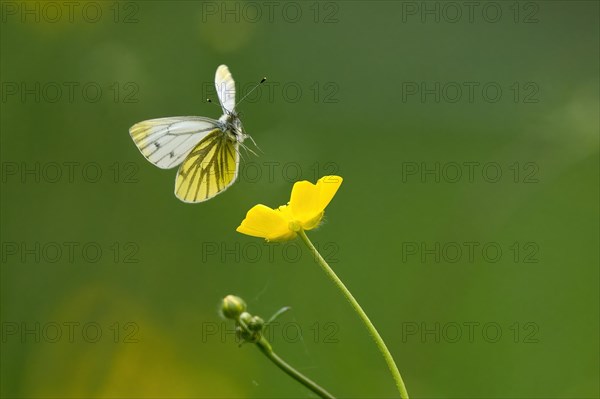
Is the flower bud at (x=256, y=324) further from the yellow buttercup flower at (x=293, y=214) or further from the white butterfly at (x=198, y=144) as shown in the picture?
the white butterfly at (x=198, y=144)

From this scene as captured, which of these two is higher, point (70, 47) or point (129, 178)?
point (70, 47)

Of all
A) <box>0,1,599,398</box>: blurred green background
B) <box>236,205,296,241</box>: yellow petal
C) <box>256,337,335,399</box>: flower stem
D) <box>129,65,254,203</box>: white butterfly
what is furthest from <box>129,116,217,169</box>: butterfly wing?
<box>256,337,335,399</box>: flower stem

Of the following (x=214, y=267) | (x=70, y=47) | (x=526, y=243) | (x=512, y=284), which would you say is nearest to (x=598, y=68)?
(x=526, y=243)

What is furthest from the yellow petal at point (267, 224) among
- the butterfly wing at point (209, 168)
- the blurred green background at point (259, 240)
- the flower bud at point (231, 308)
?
the blurred green background at point (259, 240)

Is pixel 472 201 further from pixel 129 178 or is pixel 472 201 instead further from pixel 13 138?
pixel 13 138

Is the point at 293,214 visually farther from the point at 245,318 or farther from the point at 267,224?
the point at 245,318
